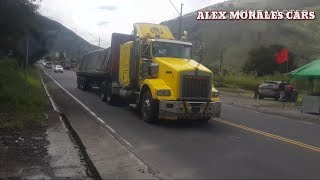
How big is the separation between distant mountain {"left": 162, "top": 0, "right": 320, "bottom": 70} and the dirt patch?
26.0 ft

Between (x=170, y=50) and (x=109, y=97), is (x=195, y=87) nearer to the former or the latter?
(x=170, y=50)

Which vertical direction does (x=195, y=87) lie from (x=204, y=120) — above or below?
above

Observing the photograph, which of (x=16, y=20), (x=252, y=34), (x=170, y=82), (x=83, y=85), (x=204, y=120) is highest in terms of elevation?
(x=252, y=34)

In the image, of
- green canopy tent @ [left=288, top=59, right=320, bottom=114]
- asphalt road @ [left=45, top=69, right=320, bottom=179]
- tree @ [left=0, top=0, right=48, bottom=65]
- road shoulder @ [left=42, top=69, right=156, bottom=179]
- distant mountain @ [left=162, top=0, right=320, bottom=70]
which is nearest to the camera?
road shoulder @ [left=42, top=69, right=156, bottom=179]

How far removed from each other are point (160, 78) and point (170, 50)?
1.58 m

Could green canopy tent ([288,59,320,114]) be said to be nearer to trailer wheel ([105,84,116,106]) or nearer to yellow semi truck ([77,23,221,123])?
yellow semi truck ([77,23,221,123])

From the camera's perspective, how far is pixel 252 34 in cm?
3444

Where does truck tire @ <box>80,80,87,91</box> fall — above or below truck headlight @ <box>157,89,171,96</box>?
below

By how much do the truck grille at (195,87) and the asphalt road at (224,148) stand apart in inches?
38.3

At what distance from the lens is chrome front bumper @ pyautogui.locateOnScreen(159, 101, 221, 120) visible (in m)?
15.1

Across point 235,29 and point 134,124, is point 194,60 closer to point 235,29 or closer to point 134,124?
point 134,124

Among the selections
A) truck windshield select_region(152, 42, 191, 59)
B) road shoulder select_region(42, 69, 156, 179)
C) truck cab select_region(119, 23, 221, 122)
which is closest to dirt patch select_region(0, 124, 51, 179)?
road shoulder select_region(42, 69, 156, 179)

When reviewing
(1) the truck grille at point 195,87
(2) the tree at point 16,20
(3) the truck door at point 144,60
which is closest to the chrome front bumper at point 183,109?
(1) the truck grille at point 195,87

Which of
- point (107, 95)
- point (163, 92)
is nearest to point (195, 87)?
point (163, 92)
